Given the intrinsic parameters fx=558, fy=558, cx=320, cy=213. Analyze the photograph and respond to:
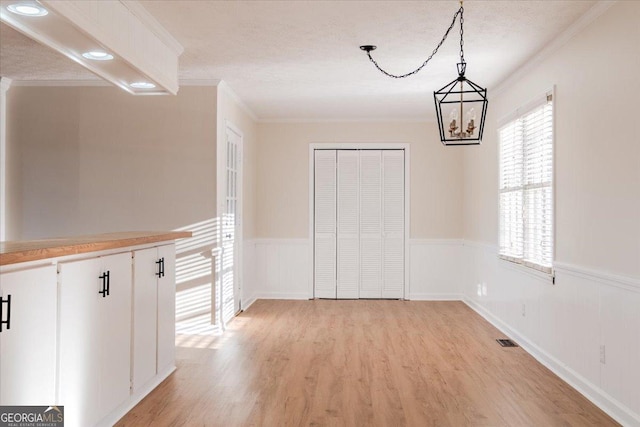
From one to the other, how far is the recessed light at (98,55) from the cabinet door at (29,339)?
1535 mm

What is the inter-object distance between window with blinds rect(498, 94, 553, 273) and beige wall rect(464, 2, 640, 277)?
0.59ft

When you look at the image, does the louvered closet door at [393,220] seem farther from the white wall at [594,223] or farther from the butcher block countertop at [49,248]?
the butcher block countertop at [49,248]

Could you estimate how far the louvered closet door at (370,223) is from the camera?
811 centimetres

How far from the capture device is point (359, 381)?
4.07 m

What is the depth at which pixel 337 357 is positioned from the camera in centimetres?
478

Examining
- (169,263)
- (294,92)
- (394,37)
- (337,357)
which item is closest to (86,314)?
(169,263)

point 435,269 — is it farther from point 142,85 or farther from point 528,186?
point 142,85

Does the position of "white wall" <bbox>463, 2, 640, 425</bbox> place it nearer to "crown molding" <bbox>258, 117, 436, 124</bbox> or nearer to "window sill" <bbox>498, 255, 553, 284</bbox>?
"window sill" <bbox>498, 255, 553, 284</bbox>

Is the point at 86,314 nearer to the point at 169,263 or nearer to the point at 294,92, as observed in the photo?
the point at 169,263

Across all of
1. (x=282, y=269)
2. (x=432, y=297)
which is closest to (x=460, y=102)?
(x=432, y=297)

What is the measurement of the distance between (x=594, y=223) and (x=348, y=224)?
4.64 meters

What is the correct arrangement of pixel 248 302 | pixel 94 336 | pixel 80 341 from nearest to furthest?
pixel 80 341 → pixel 94 336 → pixel 248 302

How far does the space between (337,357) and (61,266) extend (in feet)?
8.99

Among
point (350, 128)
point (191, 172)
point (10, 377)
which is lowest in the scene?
point (10, 377)
